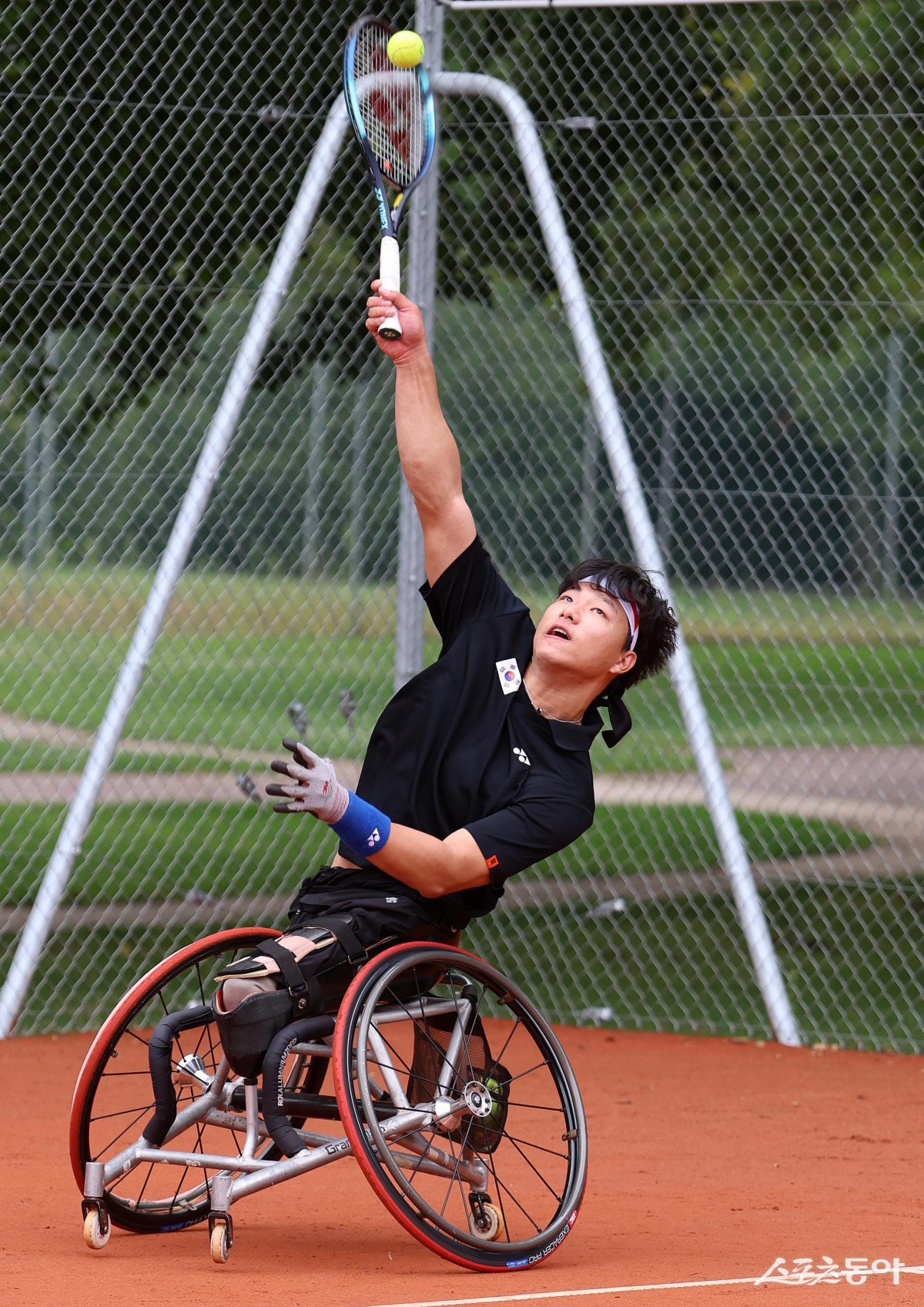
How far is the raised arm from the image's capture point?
13.0 feet

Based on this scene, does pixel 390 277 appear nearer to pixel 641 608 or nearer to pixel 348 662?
pixel 641 608

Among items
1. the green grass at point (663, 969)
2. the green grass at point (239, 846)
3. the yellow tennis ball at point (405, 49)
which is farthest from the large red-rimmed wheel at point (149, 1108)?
the green grass at point (239, 846)

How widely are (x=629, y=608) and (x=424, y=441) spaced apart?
0.59 metres

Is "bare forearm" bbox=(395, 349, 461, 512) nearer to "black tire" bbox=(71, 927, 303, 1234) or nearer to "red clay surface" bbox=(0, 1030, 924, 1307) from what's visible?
"black tire" bbox=(71, 927, 303, 1234)

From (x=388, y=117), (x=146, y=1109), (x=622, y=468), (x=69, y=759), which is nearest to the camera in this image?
(x=146, y=1109)

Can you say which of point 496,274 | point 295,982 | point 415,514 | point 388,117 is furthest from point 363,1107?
point 496,274

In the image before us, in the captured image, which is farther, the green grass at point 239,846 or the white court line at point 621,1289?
the green grass at point 239,846

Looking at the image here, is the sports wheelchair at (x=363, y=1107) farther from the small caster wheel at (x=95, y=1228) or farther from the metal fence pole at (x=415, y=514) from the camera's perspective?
the metal fence pole at (x=415, y=514)

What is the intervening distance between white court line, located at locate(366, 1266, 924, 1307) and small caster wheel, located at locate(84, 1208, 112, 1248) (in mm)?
734

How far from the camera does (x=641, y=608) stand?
4.06m

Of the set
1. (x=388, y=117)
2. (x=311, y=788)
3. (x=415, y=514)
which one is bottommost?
(x=311, y=788)

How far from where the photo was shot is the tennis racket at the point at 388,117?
448cm

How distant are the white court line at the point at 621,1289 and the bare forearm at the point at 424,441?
1.65 m

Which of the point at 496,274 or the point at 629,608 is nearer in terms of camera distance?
the point at 629,608
